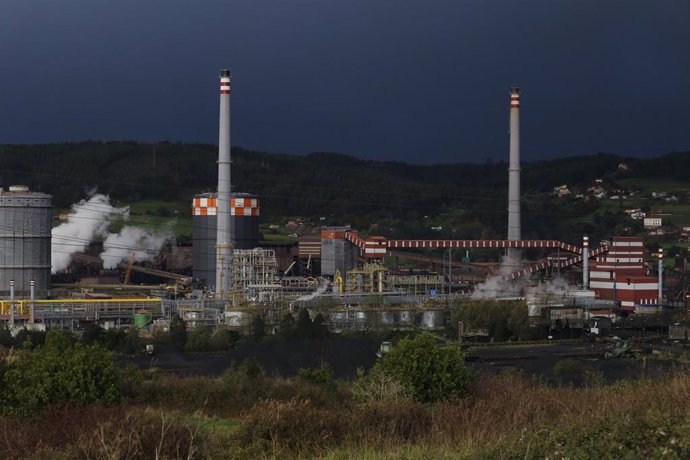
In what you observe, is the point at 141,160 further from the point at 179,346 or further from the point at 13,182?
the point at 179,346

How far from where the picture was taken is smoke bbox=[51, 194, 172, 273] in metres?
48.0

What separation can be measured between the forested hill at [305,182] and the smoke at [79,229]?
10.1m

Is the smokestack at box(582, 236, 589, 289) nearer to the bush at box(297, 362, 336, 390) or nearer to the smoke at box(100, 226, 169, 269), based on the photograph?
the smoke at box(100, 226, 169, 269)

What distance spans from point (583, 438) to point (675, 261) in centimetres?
4498

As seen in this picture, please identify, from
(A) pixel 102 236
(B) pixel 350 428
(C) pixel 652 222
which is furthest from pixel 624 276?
(B) pixel 350 428

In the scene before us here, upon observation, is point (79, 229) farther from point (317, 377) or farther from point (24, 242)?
point (317, 377)

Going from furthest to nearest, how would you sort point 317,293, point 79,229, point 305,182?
point 305,182 < point 79,229 < point 317,293

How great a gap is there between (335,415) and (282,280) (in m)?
31.1

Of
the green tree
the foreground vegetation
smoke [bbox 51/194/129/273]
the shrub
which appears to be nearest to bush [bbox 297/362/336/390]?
the foreground vegetation

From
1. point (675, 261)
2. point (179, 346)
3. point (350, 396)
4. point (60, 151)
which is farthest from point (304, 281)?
point (60, 151)

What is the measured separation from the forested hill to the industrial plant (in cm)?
1502

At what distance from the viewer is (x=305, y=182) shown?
76938mm

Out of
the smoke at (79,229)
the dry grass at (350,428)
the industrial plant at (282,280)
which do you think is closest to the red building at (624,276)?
the industrial plant at (282,280)

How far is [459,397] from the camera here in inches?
455
